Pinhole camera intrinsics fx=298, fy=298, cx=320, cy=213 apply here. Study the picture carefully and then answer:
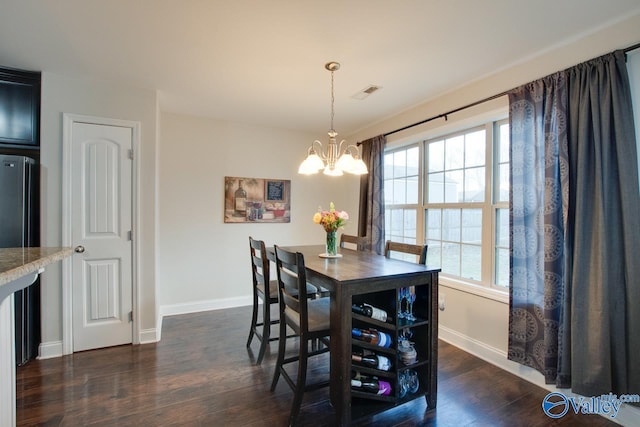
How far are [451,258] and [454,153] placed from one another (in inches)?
42.4

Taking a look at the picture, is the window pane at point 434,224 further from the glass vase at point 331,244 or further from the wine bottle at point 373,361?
the wine bottle at point 373,361

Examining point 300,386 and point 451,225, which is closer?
point 300,386

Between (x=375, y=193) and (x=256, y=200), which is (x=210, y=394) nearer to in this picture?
(x=256, y=200)

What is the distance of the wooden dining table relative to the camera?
1685 mm

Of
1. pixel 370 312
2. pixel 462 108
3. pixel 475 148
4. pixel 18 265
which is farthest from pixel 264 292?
pixel 462 108

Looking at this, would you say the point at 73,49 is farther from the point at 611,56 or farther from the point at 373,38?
the point at 611,56

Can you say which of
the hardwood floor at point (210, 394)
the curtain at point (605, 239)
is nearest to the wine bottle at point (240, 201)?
the hardwood floor at point (210, 394)

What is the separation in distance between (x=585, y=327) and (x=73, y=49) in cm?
401

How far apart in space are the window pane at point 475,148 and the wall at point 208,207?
2.34 metres

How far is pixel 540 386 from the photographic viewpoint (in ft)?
7.11

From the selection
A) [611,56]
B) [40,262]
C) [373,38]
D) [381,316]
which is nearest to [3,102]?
[40,262]

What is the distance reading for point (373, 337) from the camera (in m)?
1.81

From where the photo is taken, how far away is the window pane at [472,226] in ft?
9.09

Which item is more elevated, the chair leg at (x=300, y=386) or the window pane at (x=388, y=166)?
the window pane at (x=388, y=166)
